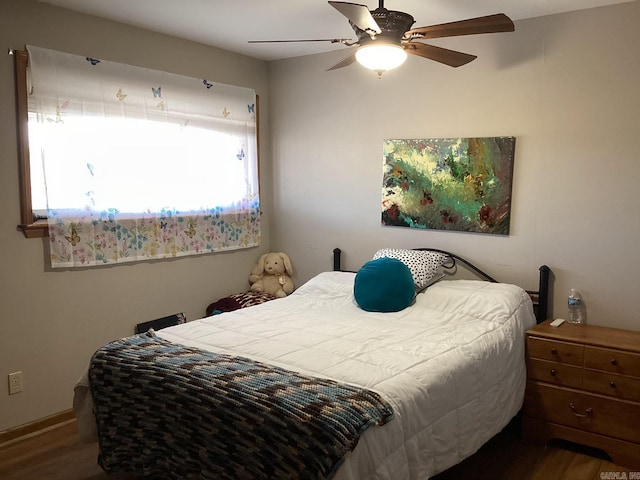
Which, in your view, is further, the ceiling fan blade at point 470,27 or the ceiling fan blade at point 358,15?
the ceiling fan blade at point 470,27

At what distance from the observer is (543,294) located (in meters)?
3.23

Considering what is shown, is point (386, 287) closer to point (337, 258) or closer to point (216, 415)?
point (337, 258)

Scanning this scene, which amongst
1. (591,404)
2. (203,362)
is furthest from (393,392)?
(591,404)

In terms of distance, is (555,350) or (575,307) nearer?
(555,350)

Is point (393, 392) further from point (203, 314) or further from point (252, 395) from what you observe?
point (203, 314)

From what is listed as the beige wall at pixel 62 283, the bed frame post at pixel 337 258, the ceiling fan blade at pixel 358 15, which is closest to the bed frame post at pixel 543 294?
the bed frame post at pixel 337 258

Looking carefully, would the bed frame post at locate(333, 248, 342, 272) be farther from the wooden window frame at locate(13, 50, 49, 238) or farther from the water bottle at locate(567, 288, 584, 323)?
the wooden window frame at locate(13, 50, 49, 238)

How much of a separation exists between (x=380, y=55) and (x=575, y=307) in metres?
1.96

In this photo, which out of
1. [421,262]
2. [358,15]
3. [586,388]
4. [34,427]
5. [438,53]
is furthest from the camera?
[421,262]

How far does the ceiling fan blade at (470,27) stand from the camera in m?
2.22

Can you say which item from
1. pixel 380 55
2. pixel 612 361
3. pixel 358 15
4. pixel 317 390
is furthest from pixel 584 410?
pixel 358 15

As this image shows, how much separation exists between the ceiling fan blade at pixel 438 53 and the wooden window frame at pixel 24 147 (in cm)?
215

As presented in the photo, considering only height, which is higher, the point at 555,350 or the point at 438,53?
the point at 438,53

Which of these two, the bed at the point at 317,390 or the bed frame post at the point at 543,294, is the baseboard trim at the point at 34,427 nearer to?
the bed at the point at 317,390
